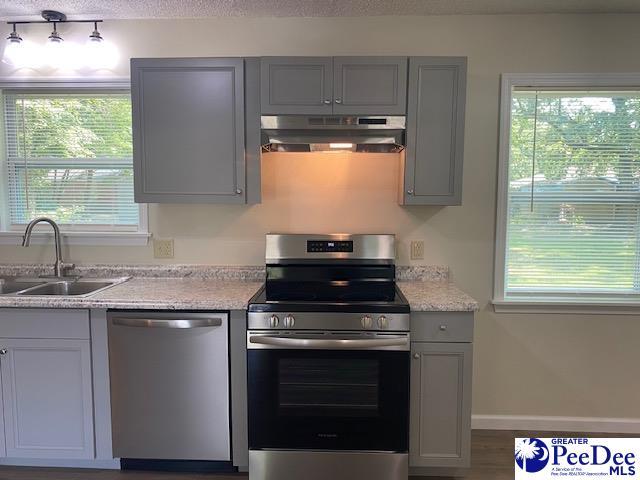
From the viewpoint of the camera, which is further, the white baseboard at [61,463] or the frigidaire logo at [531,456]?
the white baseboard at [61,463]

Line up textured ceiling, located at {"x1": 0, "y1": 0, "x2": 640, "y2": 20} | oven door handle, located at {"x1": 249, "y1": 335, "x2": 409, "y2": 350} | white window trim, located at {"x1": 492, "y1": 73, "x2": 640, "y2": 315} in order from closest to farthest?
1. oven door handle, located at {"x1": 249, "y1": 335, "x2": 409, "y2": 350}
2. textured ceiling, located at {"x1": 0, "y1": 0, "x2": 640, "y2": 20}
3. white window trim, located at {"x1": 492, "y1": 73, "x2": 640, "y2": 315}

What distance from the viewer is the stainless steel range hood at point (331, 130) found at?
2.01 meters

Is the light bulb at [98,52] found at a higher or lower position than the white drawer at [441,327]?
higher

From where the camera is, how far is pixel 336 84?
2000mm

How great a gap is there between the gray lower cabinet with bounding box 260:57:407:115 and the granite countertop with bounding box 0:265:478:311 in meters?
0.95

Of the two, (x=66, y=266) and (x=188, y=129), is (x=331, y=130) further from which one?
(x=66, y=266)

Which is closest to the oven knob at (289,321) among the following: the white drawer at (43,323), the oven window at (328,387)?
the oven window at (328,387)

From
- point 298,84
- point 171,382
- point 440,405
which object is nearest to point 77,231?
point 171,382

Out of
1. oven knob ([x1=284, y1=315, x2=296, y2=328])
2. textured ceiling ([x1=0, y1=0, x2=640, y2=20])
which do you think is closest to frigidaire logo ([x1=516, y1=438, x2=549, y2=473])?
oven knob ([x1=284, y1=315, x2=296, y2=328])

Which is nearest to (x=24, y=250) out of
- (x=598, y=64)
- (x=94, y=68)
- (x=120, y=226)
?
(x=120, y=226)

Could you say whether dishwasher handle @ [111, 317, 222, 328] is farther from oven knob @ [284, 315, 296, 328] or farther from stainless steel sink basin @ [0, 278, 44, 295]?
stainless steel sink basin @ [0, 278, 44, 295]

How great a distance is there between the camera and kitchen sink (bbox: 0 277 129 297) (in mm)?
2291

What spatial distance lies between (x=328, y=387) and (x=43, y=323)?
1.39m

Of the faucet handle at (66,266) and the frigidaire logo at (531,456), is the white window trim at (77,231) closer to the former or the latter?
the faucet handle at (66,266)
